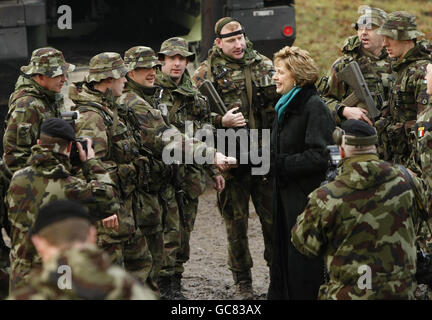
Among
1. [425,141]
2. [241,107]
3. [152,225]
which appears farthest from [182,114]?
[425,141]

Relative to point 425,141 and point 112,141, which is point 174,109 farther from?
point 425,141

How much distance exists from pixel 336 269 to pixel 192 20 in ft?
22.5

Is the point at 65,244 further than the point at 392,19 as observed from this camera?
No

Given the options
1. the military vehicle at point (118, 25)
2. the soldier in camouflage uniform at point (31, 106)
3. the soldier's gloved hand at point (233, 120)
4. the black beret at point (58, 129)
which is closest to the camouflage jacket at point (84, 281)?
the black beret at point (58, 129)

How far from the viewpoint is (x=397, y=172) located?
4504mm

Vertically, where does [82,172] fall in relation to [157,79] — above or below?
below

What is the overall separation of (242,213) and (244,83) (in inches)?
38.6

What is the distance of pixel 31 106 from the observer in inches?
232

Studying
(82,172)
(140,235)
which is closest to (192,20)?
(140,235)

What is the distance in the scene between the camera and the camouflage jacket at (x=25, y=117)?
19.0 feet

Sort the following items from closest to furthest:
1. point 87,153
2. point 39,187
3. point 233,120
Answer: point 39,187, point 87,153, point 233,120

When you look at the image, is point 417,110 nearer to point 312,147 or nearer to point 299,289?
point 312,147

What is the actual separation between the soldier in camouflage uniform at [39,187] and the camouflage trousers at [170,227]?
157cm

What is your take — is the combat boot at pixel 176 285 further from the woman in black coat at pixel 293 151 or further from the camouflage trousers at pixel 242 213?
the woman in black coat at pixel 293 151
